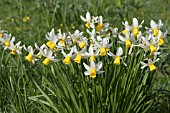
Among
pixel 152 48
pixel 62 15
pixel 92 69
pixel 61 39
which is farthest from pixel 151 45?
pixel 62 15

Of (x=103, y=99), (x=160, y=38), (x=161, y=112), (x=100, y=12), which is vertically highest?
(x=100, y=12)

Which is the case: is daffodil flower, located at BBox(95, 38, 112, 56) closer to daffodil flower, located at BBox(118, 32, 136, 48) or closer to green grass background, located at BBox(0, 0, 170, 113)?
daffodil flower, located at BBox(118, 32, 136, 48)

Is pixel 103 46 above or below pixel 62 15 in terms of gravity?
below

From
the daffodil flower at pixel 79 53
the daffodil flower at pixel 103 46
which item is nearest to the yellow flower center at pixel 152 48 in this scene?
the daffodil flower at pixel 103 46

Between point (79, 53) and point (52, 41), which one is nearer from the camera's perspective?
point (79, 53)

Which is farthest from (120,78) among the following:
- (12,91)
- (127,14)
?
(127,14)

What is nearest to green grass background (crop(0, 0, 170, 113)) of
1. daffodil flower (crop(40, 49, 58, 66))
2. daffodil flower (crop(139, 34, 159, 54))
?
daffodil flower (crop(40, 49, 58, 66))

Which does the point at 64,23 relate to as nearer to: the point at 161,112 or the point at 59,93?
the point at 161,112

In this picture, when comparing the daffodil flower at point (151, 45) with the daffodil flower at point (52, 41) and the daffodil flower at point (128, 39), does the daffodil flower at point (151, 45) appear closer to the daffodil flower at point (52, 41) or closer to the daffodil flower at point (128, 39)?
the daffodil flower at point (128, 39)

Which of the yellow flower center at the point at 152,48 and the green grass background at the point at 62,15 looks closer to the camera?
the yellow flower center at the point at 152,48

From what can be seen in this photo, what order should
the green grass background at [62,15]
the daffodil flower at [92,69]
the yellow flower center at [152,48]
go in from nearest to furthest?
the daffodil flower at [92,69] → the yellow flower center at [152,48] → the green grass background at [62,15]

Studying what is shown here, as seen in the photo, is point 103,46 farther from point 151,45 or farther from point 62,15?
point 62,15
